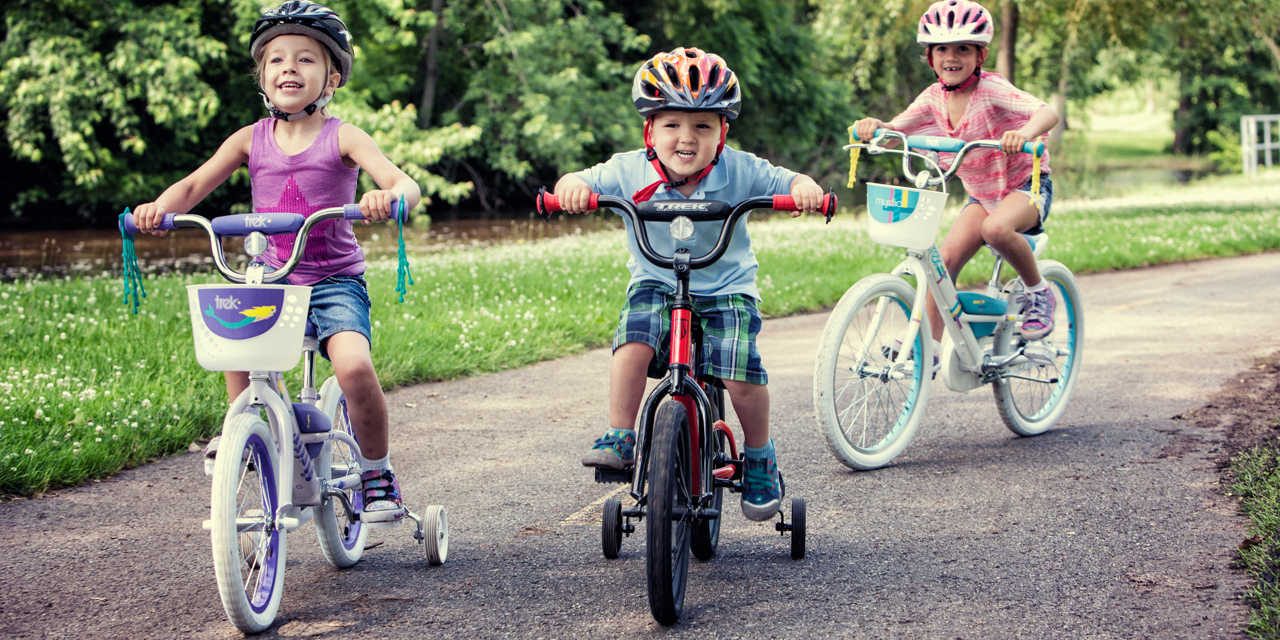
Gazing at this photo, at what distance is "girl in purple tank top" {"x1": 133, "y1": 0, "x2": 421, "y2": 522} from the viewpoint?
4.29 m

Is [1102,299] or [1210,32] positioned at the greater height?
[1210,32]

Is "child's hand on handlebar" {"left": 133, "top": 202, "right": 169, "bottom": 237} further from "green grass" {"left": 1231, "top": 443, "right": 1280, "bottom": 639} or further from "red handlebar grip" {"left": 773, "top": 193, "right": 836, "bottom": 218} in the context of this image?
"green grass" {"left": 1231, "top": 443, "right": 1280, "bottom": 639}

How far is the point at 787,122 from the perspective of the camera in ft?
113

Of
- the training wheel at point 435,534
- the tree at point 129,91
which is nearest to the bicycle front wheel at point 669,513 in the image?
the training wheel at point 435,534

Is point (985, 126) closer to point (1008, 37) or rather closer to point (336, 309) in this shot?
point (336, 309)

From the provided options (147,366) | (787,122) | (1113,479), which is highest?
(787,122)

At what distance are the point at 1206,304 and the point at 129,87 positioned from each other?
1716 centimetres

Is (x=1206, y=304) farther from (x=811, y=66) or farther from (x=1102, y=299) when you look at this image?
(x=811, y=66)

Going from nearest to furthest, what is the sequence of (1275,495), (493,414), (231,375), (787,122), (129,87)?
1. (231,375)
2. (1275,495)
3. (493,414)
4. (129,87)
5. (787,122)

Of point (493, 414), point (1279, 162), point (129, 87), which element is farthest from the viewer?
point (1279, 162)

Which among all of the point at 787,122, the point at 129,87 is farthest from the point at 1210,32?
the point at 129,87

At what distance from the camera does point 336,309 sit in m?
4.32

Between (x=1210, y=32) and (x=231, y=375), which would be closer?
(x=231, y=375)

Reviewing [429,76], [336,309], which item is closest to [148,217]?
[336,309]
